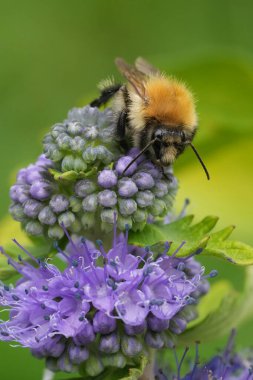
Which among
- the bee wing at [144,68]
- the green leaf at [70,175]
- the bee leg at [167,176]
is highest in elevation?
the bee wing at [144,68]

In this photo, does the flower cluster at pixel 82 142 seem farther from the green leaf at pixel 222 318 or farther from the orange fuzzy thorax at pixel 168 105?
the green leaf at pixel 222 318

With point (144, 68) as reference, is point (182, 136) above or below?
below

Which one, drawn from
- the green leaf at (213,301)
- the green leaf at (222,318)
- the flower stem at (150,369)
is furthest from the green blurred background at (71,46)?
the flower stem at (150,369)

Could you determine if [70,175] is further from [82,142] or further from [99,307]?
[99,307]

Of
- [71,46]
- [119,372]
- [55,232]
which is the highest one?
[71,46]

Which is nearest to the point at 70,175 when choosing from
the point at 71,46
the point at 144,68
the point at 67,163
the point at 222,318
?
the point at 67,163

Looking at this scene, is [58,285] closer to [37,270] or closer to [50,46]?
[37,270]
